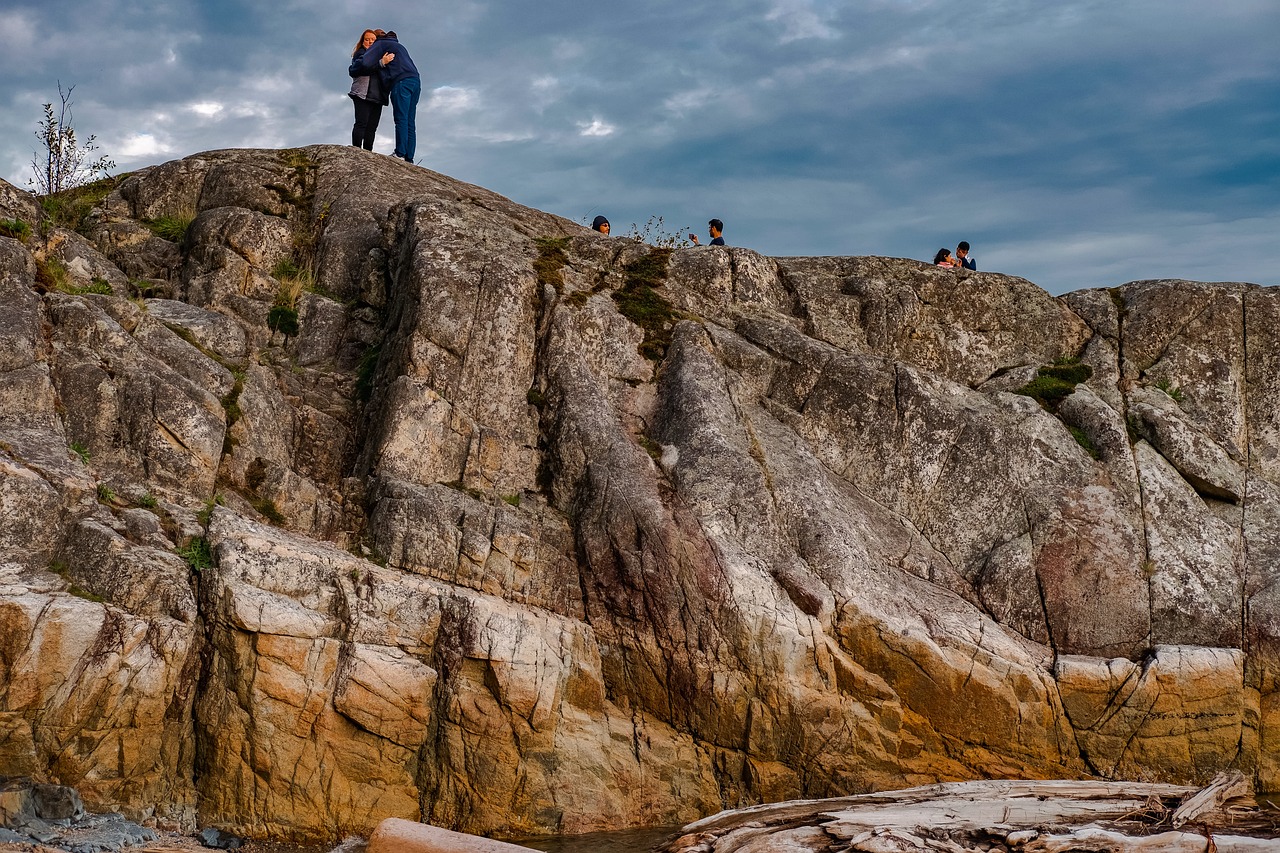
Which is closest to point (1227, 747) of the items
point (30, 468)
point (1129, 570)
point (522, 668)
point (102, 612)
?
point (1129, 570)

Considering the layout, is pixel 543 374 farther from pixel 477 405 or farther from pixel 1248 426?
pixel 1248 426

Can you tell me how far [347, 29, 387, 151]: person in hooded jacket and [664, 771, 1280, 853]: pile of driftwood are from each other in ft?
65.7

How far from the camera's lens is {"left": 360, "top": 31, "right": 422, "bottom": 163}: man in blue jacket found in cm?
2888

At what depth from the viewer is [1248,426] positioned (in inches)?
981

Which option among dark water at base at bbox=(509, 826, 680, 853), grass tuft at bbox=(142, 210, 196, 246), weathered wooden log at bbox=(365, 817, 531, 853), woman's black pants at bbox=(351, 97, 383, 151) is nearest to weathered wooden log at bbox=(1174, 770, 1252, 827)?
dark water at base at bbox=(509, 826, 680, 853)

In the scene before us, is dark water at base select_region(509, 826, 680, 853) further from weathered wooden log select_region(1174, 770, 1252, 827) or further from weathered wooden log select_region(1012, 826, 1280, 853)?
weathered wooden log select_region(1174, 770, 1252, 827)

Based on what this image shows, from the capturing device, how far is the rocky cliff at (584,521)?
1667 centimetres

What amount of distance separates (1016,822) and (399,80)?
2246 cm

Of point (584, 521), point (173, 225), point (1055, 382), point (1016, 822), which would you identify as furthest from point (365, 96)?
point (1016, 822)

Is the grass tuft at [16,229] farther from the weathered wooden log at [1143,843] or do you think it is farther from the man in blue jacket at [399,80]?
the weathered wooden log at [1143,843]

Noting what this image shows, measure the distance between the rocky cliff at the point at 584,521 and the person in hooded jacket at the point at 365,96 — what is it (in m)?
3.46

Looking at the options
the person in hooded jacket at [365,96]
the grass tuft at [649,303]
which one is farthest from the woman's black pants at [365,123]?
the grass tuft at [649,303]

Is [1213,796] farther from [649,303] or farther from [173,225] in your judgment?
[173,225]

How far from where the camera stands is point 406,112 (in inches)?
1174
